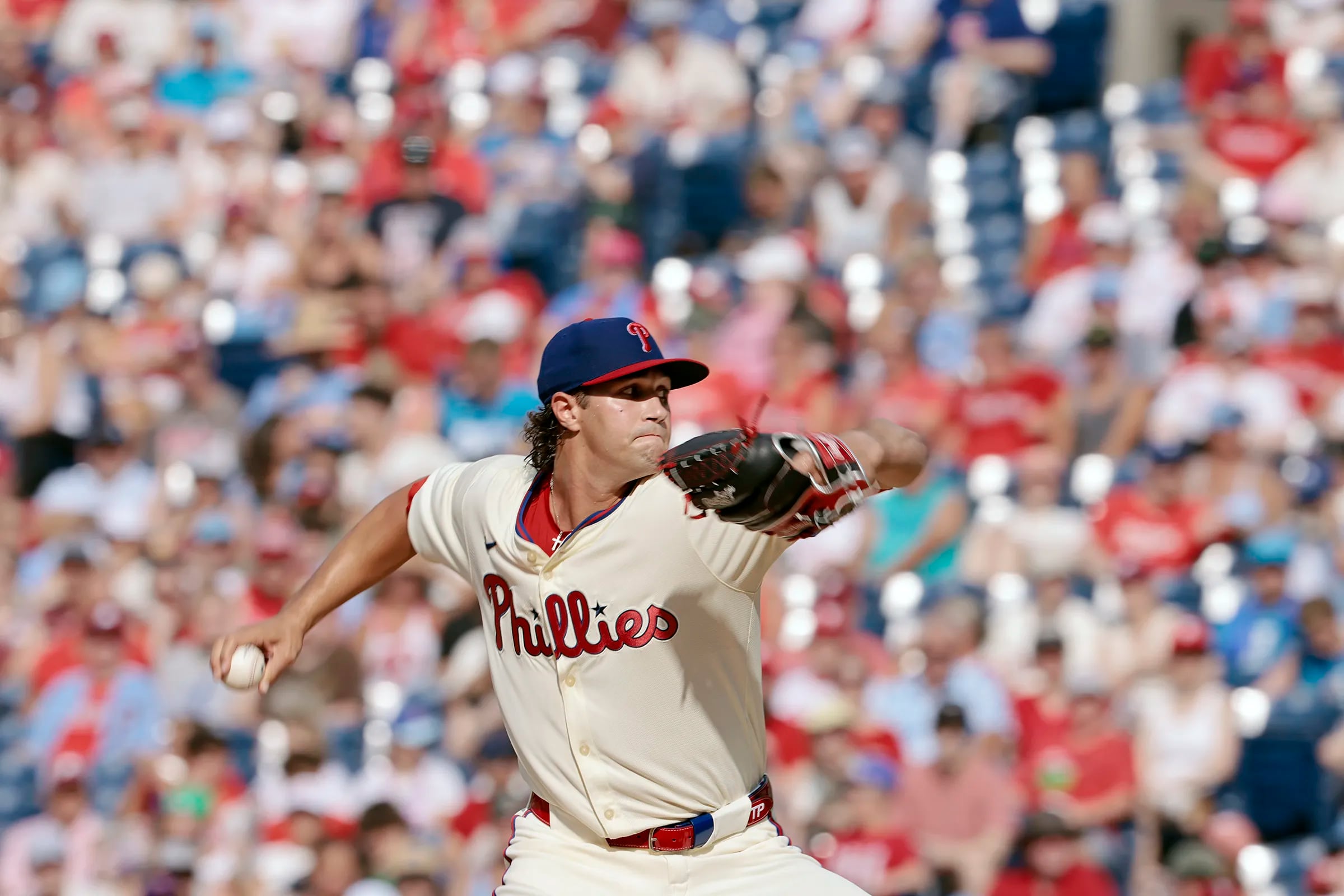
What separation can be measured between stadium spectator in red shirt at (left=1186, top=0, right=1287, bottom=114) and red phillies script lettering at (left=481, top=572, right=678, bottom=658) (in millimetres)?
7188

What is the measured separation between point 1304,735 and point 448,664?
11.6 feet

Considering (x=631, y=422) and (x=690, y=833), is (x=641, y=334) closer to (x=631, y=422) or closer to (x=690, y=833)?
(x=631, y=422)

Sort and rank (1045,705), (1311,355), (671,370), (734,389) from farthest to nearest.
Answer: (734,389)
(1311,355)
(1045,705)
(671,370)

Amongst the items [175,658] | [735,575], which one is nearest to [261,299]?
[175,658]

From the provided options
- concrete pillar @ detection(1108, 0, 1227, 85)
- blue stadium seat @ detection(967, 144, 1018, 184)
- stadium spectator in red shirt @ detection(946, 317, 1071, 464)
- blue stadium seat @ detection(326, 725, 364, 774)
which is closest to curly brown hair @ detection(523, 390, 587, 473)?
blue stadium seat @ detection(326, 725, 364, 774)

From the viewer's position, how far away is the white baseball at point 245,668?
4.29 metres

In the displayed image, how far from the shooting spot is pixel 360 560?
15.1 feet

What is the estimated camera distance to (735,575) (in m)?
4.12

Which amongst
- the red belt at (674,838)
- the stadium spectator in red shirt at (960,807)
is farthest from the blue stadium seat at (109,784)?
the red belt at (674,838)

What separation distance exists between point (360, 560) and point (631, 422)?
2.64ft

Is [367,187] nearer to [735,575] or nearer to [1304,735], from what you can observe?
[1304,735]

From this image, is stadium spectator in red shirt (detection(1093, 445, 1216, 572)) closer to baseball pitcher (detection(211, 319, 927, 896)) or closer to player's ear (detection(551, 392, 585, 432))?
baseball pitcher (detection(211, 319, 927, 896))

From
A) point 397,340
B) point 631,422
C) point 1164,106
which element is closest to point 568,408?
point 631,422

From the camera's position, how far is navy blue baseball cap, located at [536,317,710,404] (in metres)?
4.18
